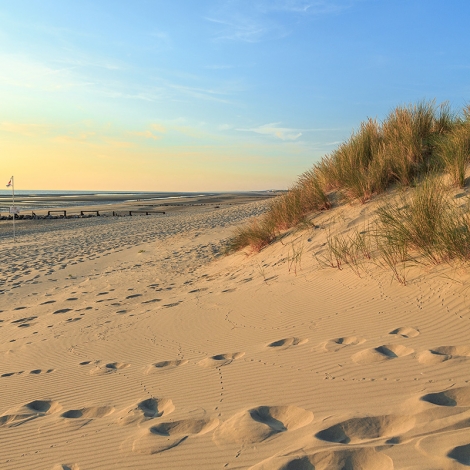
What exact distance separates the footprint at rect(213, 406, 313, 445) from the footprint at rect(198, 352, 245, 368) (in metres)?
0.84

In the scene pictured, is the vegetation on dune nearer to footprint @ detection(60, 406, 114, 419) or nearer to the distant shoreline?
footprint @ detection(60, 406, 114, 419)

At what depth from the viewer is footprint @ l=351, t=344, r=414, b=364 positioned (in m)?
3.02

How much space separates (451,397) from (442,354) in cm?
59

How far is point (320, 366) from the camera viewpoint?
3.04 meters

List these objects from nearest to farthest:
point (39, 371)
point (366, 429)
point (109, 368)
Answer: point (366, 429) → point (109, 368) → point (39, 371)

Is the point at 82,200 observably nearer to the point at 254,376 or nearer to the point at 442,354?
the point at 254,376

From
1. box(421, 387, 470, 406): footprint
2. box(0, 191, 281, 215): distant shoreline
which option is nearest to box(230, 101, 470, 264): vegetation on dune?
box(421, 387, 470, 406): footprint

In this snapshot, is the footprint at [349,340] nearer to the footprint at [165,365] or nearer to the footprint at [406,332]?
the footprint at [406,332]

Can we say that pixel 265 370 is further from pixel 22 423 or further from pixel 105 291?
pixel 105 291

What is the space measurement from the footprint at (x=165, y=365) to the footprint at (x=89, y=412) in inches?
23.3

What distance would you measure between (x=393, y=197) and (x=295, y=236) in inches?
71.4

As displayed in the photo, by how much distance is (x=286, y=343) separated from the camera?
3.63 metres

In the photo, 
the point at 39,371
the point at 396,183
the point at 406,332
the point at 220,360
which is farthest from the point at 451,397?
the point at 396,183

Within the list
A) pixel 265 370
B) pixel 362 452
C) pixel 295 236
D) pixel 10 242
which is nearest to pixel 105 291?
pixel 295 236
